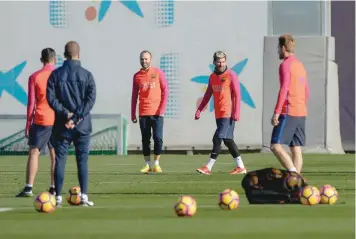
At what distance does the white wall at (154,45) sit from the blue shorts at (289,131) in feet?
45.2

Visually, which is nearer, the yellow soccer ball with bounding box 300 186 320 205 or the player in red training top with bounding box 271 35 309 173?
the yellow soccer ball with bounding box 300 186 320 205

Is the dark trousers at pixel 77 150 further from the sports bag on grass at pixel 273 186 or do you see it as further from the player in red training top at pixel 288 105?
the player in red training top at pixel 288 105

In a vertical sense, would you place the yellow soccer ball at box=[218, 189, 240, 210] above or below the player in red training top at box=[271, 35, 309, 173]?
below

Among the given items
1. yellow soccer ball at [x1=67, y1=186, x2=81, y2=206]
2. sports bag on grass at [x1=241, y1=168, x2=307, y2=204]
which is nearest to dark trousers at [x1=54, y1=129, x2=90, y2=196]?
yellow soccer ball at [x1=67, y1=186, x2=81, y2=206]

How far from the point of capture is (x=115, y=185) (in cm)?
1731

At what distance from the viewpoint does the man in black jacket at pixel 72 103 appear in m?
12.9

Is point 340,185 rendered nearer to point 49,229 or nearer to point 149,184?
point 149,184

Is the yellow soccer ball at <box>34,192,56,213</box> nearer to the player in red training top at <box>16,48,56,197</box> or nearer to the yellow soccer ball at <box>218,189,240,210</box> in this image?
the yellow soccer ball at <box>218,189,240,210</box>

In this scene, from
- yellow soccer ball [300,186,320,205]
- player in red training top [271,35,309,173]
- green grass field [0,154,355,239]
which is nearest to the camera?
green grass field [0,154,355,239]

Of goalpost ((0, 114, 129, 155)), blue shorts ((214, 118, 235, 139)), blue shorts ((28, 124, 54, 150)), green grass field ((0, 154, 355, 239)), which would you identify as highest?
blue shorts ((28, 124, 54, 150))

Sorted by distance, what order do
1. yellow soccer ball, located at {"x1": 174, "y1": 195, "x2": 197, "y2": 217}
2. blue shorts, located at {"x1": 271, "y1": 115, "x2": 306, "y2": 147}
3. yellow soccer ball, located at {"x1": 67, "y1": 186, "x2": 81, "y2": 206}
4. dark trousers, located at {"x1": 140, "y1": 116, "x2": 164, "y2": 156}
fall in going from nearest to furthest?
yellow soccer ball, located at {"x1": 174, "y1": 195, "x2": 197, "y2": 217} < yellow soccer ball, located at {"x1": 67, "y1": 186, "x2": 81, "y2": 206} < blue shorts, located at {"x1": 271, "y1": 115, "x2": 306, "y2": 147} < dark trousers, located at {"x1": 140, "y1": 116, "x2": 164, "y2": 156}

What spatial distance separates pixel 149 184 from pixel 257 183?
4.62 meters

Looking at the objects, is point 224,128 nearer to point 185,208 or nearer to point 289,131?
point 289,131

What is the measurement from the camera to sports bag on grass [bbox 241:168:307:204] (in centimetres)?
1282
